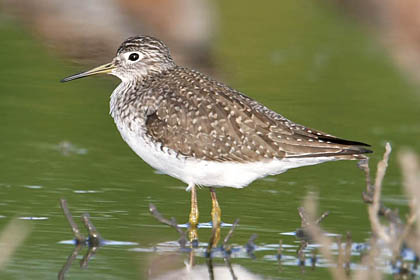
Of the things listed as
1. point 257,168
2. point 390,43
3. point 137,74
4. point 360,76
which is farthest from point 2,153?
point 390,43

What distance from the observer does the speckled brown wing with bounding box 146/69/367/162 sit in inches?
353

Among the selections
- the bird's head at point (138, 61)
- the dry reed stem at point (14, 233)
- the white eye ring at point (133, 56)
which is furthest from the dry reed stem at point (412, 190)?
the white eye ring at point (133, 56)

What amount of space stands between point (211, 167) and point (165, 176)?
1.91 m

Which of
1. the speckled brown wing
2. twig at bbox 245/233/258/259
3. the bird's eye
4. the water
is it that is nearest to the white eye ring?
the bird's eye

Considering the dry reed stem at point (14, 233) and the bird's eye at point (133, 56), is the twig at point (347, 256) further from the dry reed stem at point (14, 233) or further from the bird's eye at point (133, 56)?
the bird's eye at point (133, 56)

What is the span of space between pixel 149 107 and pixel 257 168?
117cm

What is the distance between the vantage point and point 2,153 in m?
11.1

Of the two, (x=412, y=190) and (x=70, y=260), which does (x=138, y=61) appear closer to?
(x=70, y=260)

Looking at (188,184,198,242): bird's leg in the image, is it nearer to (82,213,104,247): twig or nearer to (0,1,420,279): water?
(0,1,420,279): water

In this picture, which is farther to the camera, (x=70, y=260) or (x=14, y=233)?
(x=14, y=233)

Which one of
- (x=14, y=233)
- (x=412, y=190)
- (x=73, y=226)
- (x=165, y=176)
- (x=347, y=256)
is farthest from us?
(x=165, y=176)

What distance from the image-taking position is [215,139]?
358 inches

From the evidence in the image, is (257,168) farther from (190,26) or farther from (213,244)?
(190,26)

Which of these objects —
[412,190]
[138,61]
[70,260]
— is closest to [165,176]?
[138,61]
